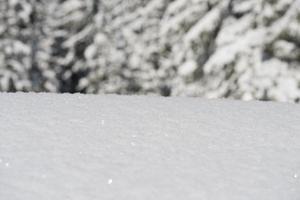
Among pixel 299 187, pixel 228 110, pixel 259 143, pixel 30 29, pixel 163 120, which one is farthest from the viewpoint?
pixel 30 29

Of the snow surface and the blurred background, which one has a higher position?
the blurred background

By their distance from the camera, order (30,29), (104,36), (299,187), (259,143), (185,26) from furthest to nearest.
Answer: (30,29)
(104,36)
(185,26)
(259,143)
(299,187)

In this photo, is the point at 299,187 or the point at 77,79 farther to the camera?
the point at 77,79

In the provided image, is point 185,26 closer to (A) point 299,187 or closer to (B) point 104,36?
(B) point 104,36

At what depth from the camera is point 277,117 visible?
162 inches

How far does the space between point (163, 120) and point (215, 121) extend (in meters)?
0.36

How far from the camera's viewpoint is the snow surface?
8.70 feet

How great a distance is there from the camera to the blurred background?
8211mm

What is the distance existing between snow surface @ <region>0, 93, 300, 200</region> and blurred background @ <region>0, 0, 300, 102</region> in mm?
3803

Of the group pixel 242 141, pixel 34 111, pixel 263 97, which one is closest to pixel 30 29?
pixel 263 97

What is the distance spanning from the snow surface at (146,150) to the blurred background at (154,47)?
380 centimetres

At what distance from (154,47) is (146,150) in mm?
8801

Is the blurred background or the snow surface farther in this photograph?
the blurred background

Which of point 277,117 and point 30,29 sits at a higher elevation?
point 30,29
